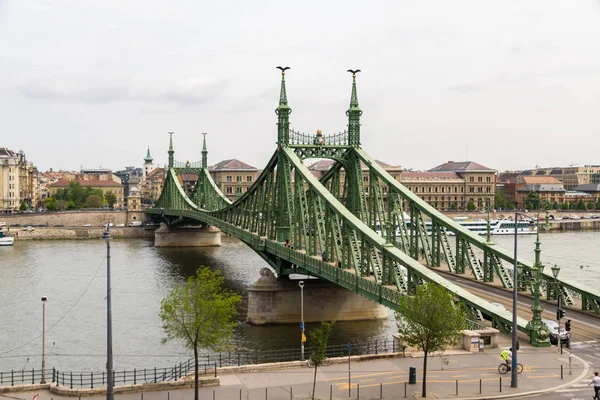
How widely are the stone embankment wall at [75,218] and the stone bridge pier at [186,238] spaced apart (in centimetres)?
3020

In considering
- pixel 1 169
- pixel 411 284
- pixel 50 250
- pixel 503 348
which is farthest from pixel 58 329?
pixel 1 169

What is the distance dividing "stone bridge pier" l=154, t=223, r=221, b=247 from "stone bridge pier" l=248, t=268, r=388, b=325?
81225 millimetres

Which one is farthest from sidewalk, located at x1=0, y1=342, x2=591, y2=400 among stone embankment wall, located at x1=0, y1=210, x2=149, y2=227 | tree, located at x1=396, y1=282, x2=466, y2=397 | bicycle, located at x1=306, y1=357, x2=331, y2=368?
stone embankment wall, located at x1=0, y1=210, x2=149, y2=227

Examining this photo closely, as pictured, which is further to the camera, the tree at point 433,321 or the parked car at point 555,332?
the parked car at point 555,332

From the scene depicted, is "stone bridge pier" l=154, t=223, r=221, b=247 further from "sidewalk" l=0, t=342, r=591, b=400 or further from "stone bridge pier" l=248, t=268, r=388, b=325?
"sidewalk" l=0, t=342, r=591, b=400

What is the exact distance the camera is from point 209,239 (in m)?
141

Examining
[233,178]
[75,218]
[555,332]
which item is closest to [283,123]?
[555,332]

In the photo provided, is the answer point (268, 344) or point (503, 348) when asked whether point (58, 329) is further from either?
point (503, 348)

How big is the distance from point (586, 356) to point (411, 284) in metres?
11.9

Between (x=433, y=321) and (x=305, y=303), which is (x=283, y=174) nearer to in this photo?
(x=305, y=303)

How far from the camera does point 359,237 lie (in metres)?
60.9

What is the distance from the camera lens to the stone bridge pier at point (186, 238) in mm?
140500

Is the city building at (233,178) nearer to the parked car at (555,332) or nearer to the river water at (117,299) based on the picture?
the river water at (117,299)

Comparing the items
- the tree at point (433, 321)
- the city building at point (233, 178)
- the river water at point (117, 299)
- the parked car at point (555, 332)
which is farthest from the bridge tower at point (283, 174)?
the city building at point (233, 178)
